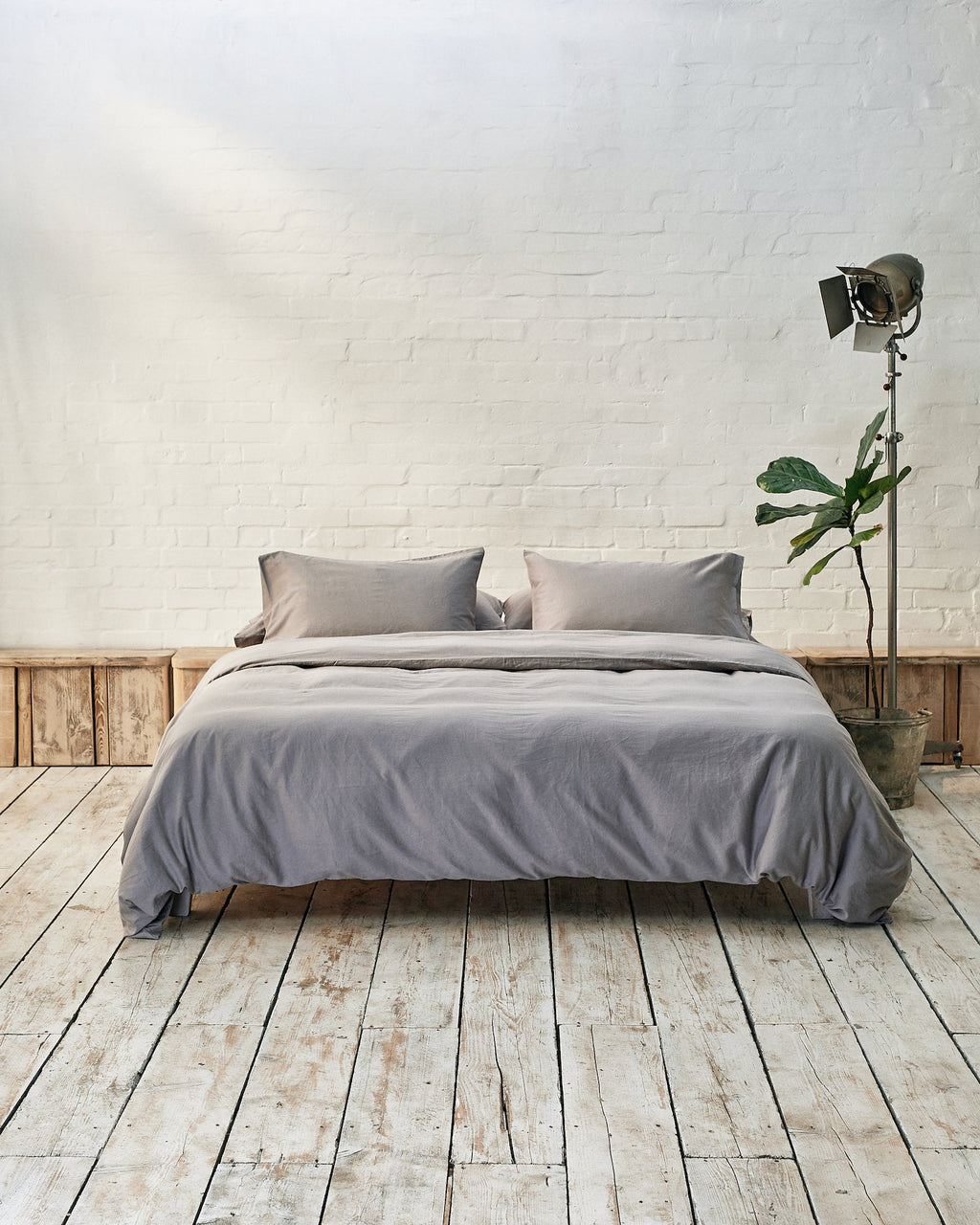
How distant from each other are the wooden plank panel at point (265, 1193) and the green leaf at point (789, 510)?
2.83 metres

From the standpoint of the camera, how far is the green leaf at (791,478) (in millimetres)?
→ 4121

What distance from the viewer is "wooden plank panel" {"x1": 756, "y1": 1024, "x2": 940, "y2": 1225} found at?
179 centimetres

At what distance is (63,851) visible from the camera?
356cm

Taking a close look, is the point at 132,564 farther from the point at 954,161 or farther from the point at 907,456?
the point at 954,161

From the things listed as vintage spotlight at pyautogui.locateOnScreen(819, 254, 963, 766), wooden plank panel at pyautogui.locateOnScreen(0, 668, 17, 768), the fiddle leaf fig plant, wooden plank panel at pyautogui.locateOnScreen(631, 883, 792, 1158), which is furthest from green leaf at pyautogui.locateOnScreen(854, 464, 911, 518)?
wooden plank panel at pyautogui.locateOnScreen(0, 668, 17, 768)

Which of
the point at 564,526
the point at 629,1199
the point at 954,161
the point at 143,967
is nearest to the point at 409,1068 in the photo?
the point at 629,1199

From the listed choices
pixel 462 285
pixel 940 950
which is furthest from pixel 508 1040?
pixel 462 285

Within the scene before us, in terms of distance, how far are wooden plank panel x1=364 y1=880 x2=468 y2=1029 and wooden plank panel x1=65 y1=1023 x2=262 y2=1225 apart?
Result: 30 cm

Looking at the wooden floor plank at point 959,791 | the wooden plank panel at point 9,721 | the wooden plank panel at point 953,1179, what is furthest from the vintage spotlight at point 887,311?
the wooden plank panel at point 9,721

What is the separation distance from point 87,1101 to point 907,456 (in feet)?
13.1

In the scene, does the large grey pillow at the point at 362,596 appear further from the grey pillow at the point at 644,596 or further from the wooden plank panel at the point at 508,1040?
the wooden plank panel at the point at 508,1040

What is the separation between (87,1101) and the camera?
6.84 feet

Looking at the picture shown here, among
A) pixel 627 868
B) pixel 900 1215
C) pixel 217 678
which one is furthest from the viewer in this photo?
pixel 217 678

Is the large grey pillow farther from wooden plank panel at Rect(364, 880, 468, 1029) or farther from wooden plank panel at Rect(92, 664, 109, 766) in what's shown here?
wooden plank panel at Rect(364, 880, 468, 1029)
